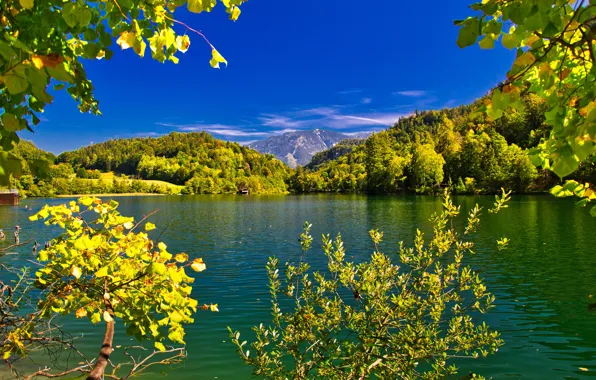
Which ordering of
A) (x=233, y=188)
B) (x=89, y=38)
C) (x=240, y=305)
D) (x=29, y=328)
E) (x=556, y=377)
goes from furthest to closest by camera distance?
(x=233, y=188) < (x=240, y=305) < (x=556, y=377) < (x=29, y=328) < (x=89, y=38)

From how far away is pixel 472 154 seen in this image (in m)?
90.5

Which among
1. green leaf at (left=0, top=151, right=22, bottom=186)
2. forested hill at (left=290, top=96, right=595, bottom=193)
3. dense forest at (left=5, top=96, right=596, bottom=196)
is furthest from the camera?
dense forest at (left=5, top=96, right=596, bottom=196)

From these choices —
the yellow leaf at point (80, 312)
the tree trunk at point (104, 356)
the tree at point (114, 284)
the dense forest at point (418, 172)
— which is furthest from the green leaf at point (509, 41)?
the dense forest at point (418, 172)

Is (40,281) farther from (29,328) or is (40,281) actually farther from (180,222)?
(180,222)

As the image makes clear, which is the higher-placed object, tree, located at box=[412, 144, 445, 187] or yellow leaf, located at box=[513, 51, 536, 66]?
tree, located at box=[412, 144, 445, 187]

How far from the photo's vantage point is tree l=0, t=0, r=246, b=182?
1.25m

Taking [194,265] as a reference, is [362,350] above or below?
below

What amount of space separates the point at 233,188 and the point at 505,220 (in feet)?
462

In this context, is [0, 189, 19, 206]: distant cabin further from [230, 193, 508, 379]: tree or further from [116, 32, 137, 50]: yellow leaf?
[116, 32, 137, 50]: yellow leaf

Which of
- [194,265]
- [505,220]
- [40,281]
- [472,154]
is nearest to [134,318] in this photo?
[194,265]

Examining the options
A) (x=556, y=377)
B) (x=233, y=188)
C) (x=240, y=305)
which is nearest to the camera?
(x=556, y=377)

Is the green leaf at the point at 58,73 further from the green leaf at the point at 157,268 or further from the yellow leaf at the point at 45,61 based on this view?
the green leaf at the point at 157,268

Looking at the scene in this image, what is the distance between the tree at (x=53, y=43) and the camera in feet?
4.12

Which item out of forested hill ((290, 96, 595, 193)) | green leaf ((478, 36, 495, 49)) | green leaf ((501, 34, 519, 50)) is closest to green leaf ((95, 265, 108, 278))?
green leaf ((478, 36, 495, 49))
